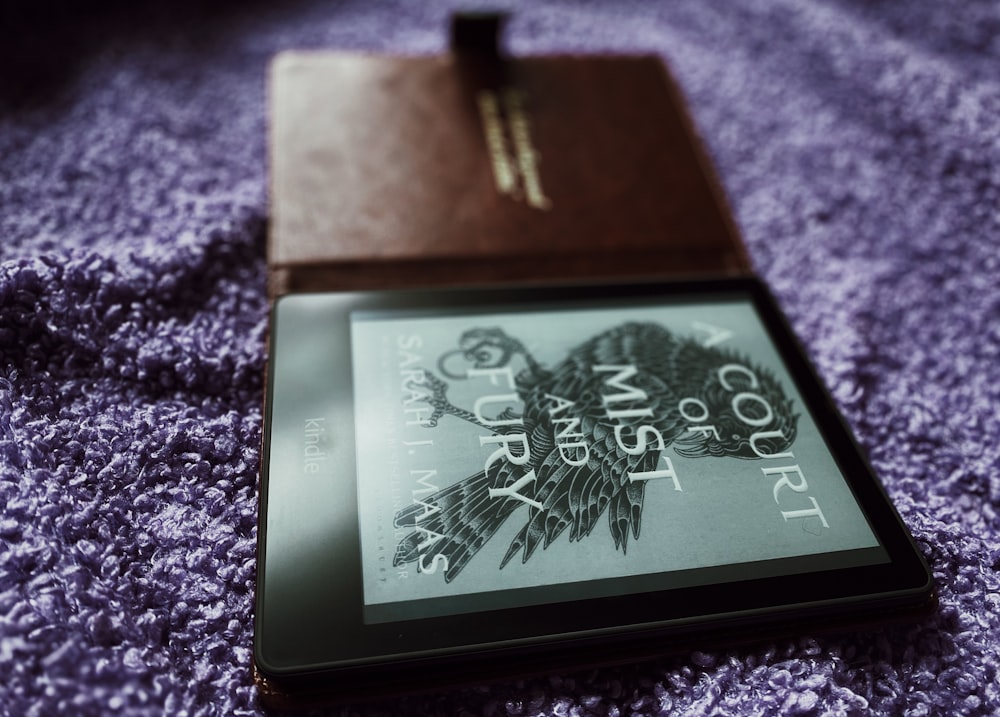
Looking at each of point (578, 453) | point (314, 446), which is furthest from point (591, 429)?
point (314, 446)

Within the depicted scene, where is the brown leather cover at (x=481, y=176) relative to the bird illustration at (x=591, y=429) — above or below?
above

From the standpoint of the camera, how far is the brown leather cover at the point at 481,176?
0.47 metres

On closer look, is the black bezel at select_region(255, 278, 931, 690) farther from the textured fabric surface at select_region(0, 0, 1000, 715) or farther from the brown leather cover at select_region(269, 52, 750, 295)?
the brown leather cover at select_region(269, 52, 750, 295)

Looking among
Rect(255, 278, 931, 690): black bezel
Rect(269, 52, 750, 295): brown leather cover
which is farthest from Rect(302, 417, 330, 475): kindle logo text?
Rect(269, 52, 750, 295): brown leather cover

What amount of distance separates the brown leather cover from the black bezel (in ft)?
0.44

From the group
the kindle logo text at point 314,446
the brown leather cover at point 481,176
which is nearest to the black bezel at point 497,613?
the kindle logo text at point 314,446

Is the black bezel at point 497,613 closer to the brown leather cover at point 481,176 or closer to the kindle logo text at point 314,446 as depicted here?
the kindle logo text at point 314,446

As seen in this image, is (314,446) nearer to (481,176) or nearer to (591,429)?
(591,429)

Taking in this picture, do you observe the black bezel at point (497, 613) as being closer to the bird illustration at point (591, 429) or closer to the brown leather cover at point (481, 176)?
the bird illustration at point (591, 429)

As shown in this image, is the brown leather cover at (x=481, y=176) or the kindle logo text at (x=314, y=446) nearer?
the kindle logo text at (x=314, y=446)

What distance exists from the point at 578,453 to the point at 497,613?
88 mm

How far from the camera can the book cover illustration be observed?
13.2 inches

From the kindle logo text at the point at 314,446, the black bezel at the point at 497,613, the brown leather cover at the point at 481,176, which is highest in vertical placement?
the brown leather cover at the point at 481,176

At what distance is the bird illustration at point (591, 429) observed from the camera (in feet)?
1.12
